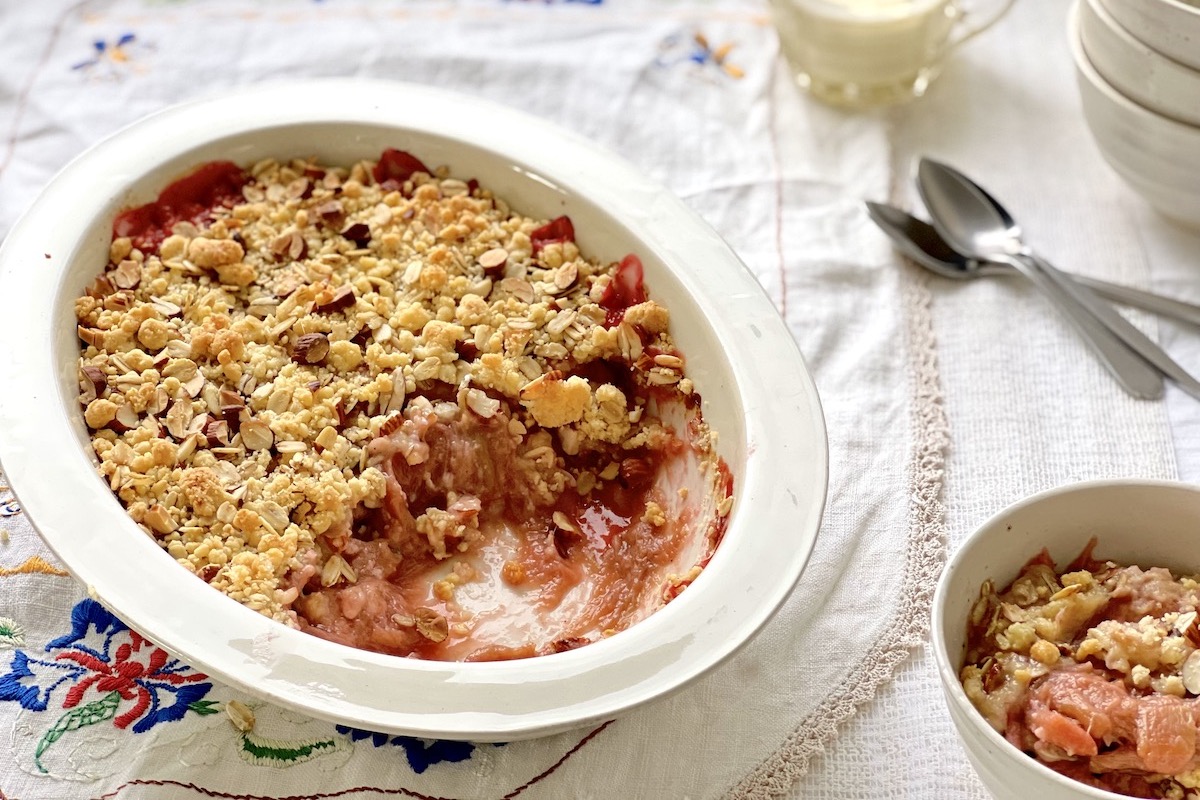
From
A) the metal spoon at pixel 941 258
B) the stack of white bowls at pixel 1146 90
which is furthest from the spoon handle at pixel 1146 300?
the stack of white bowls at pixel 1146 90

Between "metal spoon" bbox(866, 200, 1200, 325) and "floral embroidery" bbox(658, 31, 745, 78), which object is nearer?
"metal spoon" bbox(866, 200, 1200, 325)

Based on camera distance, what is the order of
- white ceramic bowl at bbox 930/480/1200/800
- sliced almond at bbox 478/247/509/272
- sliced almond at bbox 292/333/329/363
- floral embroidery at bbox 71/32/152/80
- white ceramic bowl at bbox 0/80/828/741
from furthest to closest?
floral embroidery at bbox 71/32/152/80 < sliced almond at bbox 478/247/509/272 < sliced almond at bbox 292/333/329/363 < white ceramic bowl at bbox 930/480/1200/800 < white ceramic bowl at bbox 0/80/828/741

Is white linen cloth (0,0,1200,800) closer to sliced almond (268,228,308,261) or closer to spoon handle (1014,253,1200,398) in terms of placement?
spoon handle (1014,253,1200,398)

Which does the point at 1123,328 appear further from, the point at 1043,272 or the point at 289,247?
the point at 289,247

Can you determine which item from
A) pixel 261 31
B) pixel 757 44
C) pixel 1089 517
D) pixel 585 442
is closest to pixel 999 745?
pixel 1089 517

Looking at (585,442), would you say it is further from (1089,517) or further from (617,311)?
(1089,517)

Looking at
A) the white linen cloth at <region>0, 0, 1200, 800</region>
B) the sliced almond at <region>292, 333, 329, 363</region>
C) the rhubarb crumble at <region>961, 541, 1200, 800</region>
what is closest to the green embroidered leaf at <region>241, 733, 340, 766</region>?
the white linen cloth at <region>0, 0, 1200, 800</region>

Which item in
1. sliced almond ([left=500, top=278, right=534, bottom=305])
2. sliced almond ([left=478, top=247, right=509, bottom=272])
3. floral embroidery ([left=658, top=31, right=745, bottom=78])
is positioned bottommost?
floral embroidery ([left=658, top=31, right=745, bottom=78])

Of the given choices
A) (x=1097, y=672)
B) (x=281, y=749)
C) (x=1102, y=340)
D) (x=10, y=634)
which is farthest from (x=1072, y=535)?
(x=10, y=634)
